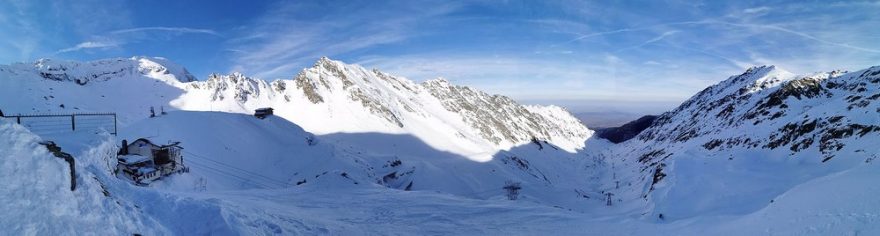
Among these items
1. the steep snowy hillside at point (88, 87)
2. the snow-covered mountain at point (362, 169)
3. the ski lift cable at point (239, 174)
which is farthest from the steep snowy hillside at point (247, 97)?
the ski lift cable at point (239, 174)

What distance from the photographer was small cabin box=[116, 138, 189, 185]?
34.6 m

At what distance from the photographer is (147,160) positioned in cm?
3756

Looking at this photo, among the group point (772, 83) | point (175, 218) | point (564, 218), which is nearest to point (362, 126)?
point (564, 218)

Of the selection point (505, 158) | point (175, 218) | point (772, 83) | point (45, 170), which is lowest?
point (505, 158)

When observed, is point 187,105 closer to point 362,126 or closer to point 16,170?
point 362,126

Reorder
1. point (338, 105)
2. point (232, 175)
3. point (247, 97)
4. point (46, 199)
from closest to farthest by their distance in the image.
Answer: point (46, 199), point (232, 175), point (338, 105), point (247, 97)

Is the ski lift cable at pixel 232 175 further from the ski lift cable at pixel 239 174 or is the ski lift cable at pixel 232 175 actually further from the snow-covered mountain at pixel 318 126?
the snow-covered mountain at pixel 318 126

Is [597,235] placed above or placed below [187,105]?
below

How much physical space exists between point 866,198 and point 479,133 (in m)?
147

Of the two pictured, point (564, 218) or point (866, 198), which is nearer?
point (866, 198)

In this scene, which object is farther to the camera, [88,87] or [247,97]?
[247,97]

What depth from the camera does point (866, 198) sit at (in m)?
15.4

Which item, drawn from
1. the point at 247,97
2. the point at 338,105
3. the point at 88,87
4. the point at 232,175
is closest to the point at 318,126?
the point at 338,105

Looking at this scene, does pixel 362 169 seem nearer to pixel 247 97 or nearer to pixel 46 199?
pixel 46 199
